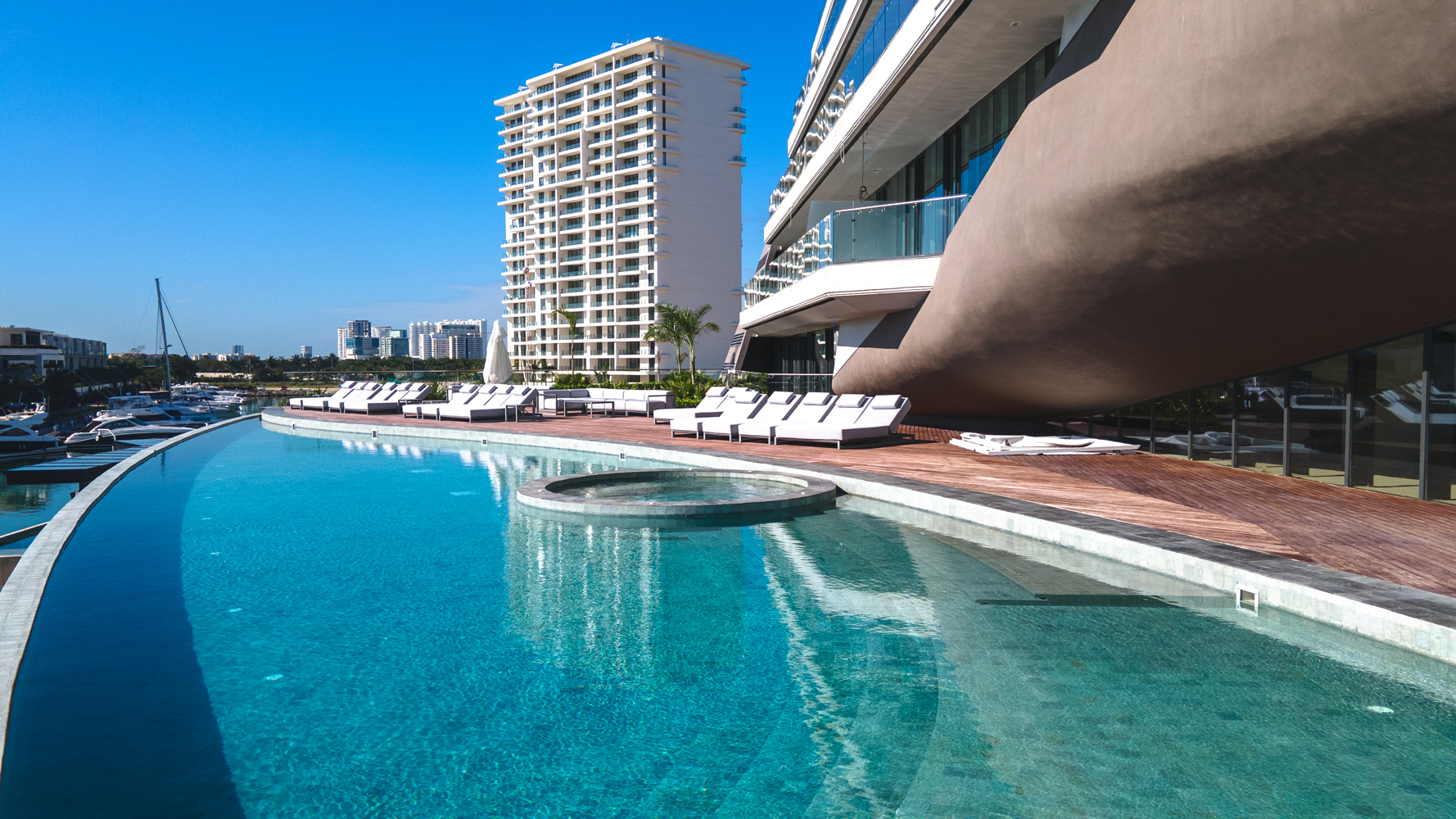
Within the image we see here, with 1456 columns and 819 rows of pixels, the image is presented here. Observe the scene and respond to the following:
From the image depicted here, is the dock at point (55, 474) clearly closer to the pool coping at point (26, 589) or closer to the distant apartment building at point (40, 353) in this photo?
the pool coping at point (26, 589)

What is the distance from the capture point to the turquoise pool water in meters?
3.17

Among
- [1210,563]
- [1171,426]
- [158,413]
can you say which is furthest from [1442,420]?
[158,413]

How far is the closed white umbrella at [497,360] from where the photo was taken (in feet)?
90.0

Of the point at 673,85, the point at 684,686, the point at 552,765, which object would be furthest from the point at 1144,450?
the point at 673,85

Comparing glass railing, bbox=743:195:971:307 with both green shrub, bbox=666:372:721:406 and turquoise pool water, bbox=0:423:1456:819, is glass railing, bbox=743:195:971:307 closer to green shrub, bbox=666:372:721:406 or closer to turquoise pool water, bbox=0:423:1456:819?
green shrub, bbox=666:372:721:406

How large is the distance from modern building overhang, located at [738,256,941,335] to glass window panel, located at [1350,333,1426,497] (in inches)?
245

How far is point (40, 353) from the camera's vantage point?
313ft

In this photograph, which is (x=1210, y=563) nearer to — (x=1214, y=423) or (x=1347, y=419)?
(x=1347, y=419)

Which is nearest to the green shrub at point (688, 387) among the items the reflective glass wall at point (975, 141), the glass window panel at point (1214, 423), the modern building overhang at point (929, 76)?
the modern building overhang at point (929, 76)

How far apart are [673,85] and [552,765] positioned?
7668 cm

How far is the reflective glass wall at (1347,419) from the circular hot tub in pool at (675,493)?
5.59 m

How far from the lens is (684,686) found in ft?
13.8

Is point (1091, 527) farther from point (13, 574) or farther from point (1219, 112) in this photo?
point (13, 574)

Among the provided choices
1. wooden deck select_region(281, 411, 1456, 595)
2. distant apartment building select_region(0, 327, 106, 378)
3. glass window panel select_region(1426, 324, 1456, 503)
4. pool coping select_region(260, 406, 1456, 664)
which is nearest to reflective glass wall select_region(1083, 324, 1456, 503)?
glass window panel select_region(1426, 324, 1456, 503)
